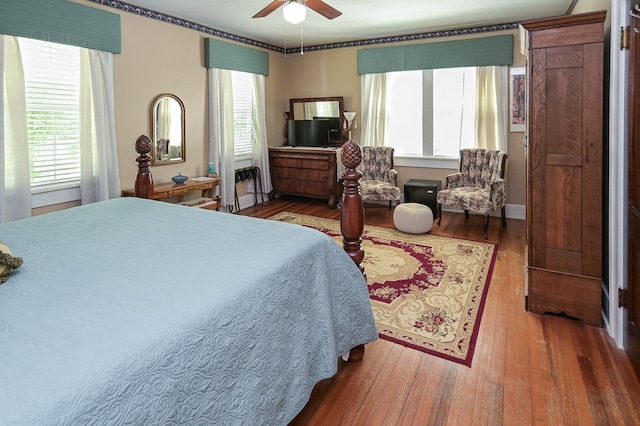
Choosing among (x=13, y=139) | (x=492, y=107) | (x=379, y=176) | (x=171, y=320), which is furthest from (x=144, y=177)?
(x=492, y=107)

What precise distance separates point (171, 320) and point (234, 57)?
511 centimetres

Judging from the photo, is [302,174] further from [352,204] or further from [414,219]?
[352,204]

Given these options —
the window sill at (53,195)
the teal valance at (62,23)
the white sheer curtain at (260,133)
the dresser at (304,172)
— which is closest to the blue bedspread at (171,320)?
the window sill at (53,195)

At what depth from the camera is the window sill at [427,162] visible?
220 inches

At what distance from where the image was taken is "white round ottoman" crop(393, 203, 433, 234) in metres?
4.58

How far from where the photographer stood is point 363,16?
472 cm

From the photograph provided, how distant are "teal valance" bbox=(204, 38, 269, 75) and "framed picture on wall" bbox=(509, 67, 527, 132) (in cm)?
347

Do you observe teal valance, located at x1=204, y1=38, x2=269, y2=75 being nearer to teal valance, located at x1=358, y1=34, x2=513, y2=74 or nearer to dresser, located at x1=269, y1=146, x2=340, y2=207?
dresser, located at x1=269, y1=146, x2=340, y2=207

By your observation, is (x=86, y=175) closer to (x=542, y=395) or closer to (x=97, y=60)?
(x=97, y=60)

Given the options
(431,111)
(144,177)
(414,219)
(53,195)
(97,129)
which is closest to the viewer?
(144,177)

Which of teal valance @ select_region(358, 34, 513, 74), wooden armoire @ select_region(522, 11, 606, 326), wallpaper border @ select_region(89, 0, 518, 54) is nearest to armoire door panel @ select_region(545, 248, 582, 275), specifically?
wooden armoire @ select_region(522, 11, 606, 326)

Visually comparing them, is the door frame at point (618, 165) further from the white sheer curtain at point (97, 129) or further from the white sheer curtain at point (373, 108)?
the white sheer curtain at point (97, 129)

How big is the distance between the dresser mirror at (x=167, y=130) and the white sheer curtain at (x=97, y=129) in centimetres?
60

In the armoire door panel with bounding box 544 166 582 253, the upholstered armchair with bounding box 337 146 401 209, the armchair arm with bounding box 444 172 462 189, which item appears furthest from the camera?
the upholstered armchair with bounding box 337 146 401 209
